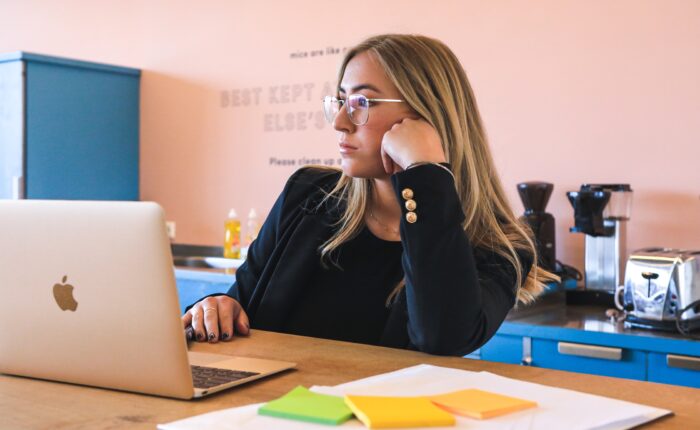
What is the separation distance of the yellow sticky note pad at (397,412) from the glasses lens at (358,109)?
82 centimetres

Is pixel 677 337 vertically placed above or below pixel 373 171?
below

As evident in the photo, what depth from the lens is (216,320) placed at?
1.62 meters

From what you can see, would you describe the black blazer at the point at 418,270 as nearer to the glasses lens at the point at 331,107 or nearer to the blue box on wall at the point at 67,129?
the glasses lens at the point at 331,107

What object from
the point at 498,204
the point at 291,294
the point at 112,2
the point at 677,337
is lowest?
the point at 677,337

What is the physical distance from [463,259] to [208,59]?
3.07 meters

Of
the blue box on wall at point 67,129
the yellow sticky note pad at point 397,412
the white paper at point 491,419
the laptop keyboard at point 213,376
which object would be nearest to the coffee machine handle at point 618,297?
the white paper at point 491,419

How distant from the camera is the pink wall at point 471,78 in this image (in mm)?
3047

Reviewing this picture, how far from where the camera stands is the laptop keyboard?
3.93 feet

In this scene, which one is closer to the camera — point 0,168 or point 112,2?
point 0,168

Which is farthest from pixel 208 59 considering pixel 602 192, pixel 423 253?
pixel 423 253

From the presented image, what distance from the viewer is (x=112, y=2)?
15.5ft

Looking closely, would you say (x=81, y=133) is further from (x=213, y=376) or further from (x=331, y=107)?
(x=213, y=376)

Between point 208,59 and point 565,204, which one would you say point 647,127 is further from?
point 208,59

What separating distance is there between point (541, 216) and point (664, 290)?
63 centimetres
